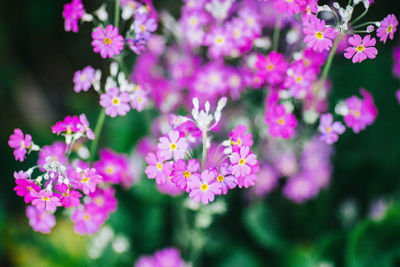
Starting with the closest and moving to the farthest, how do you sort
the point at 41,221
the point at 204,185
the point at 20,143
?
the point at 204,185 < the point at 20,143 < the point at 41,221

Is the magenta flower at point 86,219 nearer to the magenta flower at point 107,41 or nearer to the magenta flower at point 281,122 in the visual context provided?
the magenta flower at point 107,41

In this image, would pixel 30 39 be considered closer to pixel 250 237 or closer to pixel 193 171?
pixel 250 237

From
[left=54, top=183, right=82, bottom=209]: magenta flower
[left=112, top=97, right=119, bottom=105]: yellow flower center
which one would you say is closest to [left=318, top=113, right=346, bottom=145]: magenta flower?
[left=112, top=97, right=119, bottom=105]: yellow flower center

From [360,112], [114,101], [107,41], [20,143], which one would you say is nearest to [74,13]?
[107,41]

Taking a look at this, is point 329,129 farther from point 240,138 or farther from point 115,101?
point 115,101

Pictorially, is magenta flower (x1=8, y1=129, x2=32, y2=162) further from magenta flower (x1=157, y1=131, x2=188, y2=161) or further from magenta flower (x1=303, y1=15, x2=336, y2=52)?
magenta flower (x1=303, y1=15, x2=336, y2=52)
